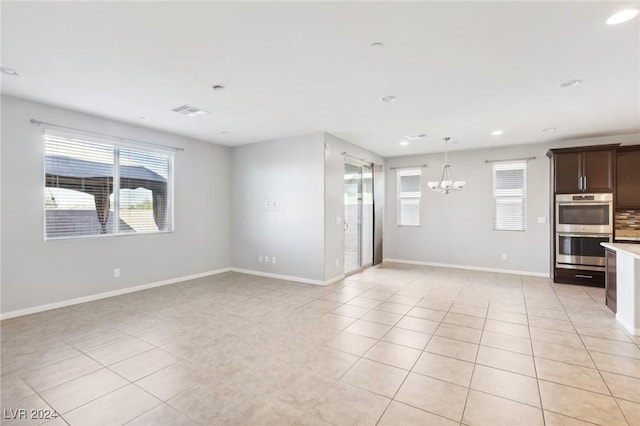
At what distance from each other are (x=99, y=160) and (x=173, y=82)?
7.75 ft

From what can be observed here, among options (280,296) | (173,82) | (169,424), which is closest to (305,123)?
(173,82)

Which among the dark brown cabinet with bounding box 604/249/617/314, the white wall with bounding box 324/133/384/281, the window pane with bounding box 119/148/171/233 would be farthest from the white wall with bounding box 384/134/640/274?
the window pane with bounding box 119/148/171/233

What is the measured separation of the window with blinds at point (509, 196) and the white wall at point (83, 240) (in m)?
6.12

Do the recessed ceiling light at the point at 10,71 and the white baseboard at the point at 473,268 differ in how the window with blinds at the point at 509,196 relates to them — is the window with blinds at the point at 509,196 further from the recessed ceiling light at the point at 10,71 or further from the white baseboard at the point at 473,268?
the recessed ceiling light at the point at 10,71

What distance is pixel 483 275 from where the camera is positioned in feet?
20.6

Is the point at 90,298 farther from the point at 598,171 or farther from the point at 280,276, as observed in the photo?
the point at 598,171

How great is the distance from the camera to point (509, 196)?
21.2ft

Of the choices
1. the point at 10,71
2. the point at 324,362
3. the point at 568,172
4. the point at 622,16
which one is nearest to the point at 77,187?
the point at 10,71

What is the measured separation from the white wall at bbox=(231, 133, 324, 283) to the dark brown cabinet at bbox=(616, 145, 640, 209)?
210 inches

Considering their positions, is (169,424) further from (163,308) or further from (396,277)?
(396,277)

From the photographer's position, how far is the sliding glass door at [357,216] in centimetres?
644

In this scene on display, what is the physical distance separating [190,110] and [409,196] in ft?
17.8

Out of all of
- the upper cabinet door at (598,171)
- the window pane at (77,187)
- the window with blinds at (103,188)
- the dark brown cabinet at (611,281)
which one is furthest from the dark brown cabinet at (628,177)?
the window pane at (77,187)

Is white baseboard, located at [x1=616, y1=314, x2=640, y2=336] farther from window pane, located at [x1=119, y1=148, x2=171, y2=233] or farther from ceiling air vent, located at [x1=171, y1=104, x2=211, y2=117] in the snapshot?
window pane, located at [x1=119, y1=148, x2=171, y2=233]
